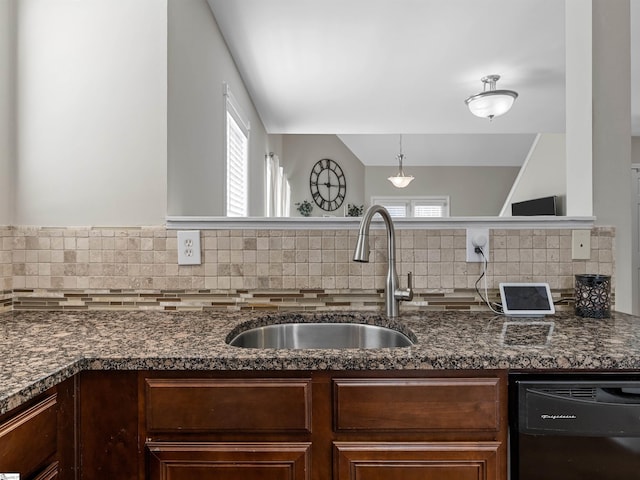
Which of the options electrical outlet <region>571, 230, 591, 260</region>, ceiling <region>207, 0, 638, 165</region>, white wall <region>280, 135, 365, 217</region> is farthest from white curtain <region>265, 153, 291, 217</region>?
electrical outlet <region>571, 230, 591, 260</region>

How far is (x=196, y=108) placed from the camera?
1.97m

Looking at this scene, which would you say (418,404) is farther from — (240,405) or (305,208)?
(305,208)

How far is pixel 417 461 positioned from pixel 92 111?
5.25 ft

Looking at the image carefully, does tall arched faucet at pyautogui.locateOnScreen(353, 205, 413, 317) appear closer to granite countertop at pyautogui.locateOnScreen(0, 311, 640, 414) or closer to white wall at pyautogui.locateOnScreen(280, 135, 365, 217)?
granite countertop at pyautogui.locateOnScreen(0, 311, 640, 414)

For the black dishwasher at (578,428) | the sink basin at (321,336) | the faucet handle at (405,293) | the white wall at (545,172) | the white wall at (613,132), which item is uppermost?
the white wall at (545,172)

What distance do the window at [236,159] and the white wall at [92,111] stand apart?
1.12 m

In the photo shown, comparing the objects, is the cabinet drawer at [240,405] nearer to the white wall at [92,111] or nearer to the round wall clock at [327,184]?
the white wall at [92,111]

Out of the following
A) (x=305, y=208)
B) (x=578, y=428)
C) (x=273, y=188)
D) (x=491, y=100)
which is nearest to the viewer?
(x=578, y=428)

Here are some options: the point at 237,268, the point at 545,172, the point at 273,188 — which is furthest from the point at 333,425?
the point at 545,172

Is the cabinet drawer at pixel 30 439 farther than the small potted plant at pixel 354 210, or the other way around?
the small potted plant at pixel 354 210

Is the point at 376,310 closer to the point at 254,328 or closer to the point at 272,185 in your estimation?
the point at 254,328

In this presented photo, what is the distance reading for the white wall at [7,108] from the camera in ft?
5.02

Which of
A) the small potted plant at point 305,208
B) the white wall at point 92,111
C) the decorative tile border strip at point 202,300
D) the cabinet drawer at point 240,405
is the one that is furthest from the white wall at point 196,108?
the small potted plant at point 305,208

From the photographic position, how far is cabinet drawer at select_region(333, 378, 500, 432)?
0.95 metres
